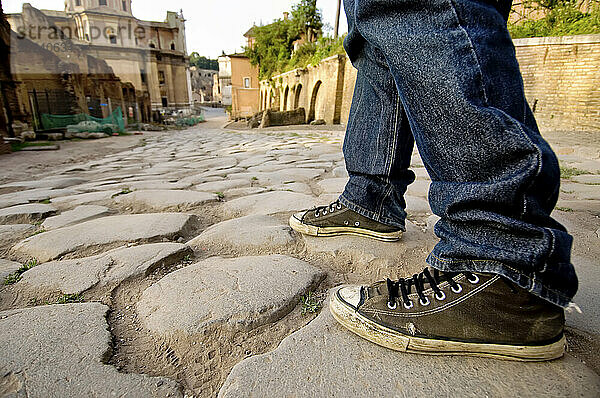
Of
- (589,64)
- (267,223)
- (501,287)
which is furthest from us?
(589,64)

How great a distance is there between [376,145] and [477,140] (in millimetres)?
504

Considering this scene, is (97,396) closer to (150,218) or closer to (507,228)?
(507,228)

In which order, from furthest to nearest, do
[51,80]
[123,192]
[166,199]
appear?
1. [51,80]
2. [123,192]
3. [166,199]

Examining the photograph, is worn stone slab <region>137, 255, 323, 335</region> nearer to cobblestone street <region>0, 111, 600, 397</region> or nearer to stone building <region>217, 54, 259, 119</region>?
cobblestone street <region>0, 111, 600, 397</region>

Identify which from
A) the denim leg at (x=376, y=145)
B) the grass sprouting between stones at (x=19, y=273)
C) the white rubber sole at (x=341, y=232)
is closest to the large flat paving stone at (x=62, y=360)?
the grass sprouting between stones at (x=19, y=273)

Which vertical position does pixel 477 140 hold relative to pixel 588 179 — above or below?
above

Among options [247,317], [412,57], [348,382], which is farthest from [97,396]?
[412,57]

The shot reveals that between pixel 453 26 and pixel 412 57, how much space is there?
0.10 m

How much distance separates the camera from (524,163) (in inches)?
25.1

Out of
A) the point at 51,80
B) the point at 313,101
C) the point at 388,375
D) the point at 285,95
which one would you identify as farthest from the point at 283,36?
the point at 388,375

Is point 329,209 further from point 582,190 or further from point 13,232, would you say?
point 582,190

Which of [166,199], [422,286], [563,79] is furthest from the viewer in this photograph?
[563,79]

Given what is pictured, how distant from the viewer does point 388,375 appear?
2.11ft

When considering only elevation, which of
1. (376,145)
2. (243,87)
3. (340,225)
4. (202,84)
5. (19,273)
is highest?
(202,84)
